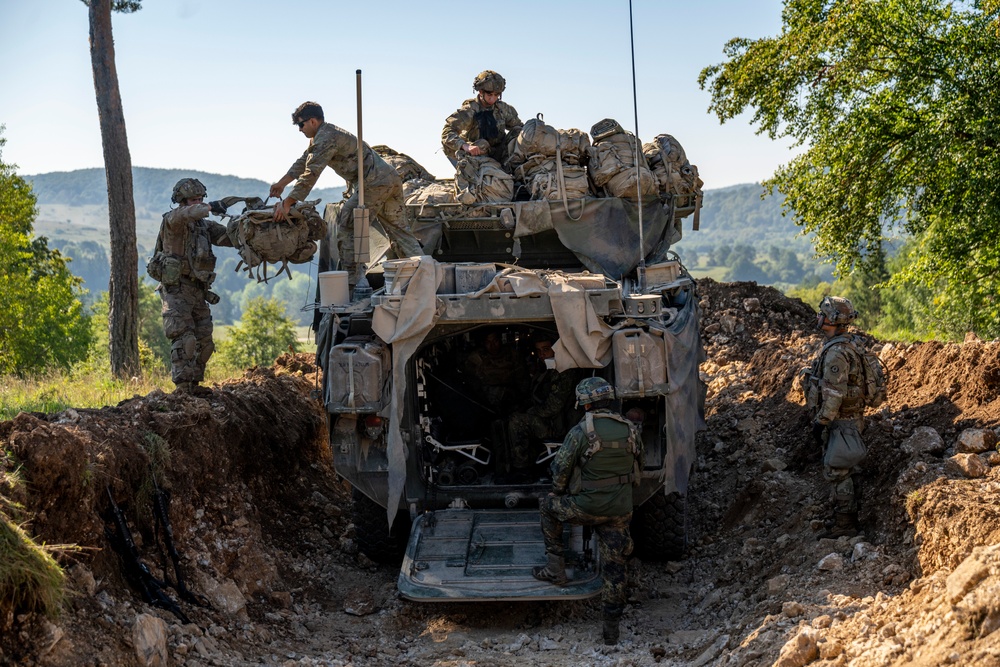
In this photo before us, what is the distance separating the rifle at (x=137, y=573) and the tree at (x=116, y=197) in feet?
24.6

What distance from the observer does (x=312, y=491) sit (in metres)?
8.44

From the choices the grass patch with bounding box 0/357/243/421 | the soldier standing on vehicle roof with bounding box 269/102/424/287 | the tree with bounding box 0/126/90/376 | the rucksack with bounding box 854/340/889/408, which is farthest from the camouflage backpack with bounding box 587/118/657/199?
the tree with bounding box 0/126/90/376

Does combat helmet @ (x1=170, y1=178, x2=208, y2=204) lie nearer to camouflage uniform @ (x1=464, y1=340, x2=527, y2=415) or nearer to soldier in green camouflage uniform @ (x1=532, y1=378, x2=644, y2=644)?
camouflage uniform @ (x1=464, y1=340, x2=527, y2=415)

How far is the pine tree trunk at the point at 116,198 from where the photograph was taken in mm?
12797

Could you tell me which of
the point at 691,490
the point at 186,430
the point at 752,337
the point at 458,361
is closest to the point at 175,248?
the point at 186,430

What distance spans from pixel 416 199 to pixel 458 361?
63.5 inches

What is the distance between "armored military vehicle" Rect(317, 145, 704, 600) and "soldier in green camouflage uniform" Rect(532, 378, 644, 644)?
0.50 ft

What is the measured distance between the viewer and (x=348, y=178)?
8.42 m

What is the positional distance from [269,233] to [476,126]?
2615 millimetres

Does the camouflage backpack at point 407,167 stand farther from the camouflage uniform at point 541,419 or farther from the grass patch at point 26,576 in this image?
the grass patch at point 26,576

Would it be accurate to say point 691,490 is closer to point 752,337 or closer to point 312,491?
point 312,491

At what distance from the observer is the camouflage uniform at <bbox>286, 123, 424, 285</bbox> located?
7.99m

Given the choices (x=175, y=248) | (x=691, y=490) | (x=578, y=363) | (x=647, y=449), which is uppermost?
(x=175, y=248)

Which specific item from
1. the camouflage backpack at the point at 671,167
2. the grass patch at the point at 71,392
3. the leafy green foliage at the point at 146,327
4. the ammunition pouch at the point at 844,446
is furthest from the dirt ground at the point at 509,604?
the leafy green foliage at the point at 146,327
